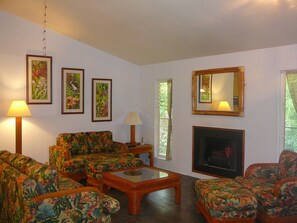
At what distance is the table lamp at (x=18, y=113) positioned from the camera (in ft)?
16.1

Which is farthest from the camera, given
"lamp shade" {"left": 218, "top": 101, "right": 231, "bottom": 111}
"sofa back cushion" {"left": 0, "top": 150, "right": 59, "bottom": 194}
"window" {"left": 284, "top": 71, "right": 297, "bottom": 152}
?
"lamp shade" {"left": 218, "top": 101, "right": 231, "bottom": 111}

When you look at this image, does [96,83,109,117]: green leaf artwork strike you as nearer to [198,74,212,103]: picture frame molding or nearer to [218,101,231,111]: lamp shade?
[198,74,212,103]: picture frame molding

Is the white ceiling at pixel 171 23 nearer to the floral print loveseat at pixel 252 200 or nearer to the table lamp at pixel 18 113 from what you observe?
the table lamp at pixel 18 113

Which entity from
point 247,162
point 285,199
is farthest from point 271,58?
point 285,199

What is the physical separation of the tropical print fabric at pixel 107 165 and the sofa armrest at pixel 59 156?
0.53 metres

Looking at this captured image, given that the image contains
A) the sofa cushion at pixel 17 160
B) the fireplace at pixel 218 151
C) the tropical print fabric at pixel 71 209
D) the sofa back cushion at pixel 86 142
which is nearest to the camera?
the tropical print fabric at pixel 71 209

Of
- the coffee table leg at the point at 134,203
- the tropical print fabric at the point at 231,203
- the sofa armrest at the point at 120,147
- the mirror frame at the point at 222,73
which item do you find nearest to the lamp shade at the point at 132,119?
the sofa armrest at the point at 120,147

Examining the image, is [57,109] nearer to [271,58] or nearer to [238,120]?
[238,120]

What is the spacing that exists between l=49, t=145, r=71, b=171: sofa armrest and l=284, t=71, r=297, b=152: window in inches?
141

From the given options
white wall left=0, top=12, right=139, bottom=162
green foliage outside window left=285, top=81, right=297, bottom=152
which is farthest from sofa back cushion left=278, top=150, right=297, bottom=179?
white wall left=0, top=12, right=139, bottom=162

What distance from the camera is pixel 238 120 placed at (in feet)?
16.4

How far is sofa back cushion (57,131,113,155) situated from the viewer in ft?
18.3

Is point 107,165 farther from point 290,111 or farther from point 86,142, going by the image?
point 290,111

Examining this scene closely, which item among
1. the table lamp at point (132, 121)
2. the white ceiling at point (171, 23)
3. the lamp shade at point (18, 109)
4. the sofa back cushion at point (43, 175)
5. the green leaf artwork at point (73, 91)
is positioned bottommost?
the sofa back cushion at point (43, 175)
